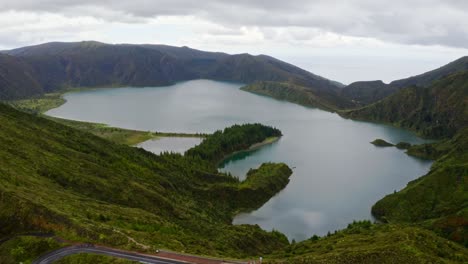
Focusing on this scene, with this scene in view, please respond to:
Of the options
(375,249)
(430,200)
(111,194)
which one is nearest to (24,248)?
(111,194)

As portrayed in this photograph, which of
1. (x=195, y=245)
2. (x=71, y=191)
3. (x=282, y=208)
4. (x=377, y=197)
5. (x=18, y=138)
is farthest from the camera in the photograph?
(x=377, y=197)

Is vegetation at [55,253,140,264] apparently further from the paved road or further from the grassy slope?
the grassy slope

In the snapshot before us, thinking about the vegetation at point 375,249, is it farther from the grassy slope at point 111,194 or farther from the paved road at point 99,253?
the paved road at point 99,253

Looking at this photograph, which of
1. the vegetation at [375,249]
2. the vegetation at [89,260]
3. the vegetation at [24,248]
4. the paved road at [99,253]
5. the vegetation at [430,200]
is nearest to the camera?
the vegetation at [89,260]

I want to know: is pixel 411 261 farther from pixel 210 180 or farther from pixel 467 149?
pixel 467 149

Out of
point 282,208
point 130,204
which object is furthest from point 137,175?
point 282,208

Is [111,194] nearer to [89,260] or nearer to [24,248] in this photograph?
[24,248]

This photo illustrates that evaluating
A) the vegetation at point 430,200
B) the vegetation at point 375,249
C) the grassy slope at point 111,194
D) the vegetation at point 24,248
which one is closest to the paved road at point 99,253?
the vegetation at point 24,248
